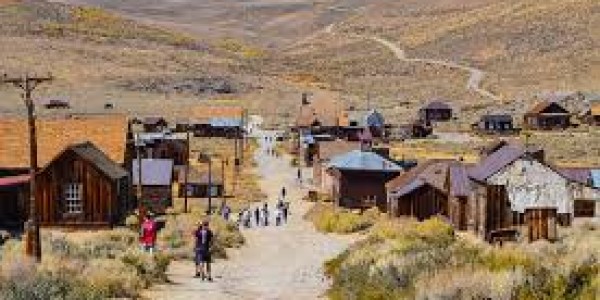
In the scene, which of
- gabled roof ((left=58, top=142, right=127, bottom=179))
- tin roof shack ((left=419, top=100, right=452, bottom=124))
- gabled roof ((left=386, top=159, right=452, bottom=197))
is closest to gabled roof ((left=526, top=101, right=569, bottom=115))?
tin roof shack ((left=419, top=100, right=452, bottom=124))

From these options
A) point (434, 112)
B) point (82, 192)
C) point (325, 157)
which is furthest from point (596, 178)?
point (434, 112)

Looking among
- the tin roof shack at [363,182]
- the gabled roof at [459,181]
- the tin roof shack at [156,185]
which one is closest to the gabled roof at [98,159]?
the tin roof shack at [156,185]

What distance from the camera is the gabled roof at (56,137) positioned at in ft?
133

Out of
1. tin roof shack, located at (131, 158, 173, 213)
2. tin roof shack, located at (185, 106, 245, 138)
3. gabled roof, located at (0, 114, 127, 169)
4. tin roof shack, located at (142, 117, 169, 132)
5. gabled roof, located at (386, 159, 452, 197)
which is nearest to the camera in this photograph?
gabled roof, located at (0, 114, 127, 169)

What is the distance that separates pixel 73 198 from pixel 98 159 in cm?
Answer: 181

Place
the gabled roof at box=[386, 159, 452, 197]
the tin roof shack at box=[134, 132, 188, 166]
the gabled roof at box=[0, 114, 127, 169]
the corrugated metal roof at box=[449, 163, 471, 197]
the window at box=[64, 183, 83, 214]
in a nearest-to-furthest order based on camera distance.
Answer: the window at box=[64, 183, 83, 214]
the corrugated metal roof at box=[449, 163, 471, 197]
the gabled roof at box=[0, 114, 127, 169]
the gabled roof at box=[386, 159, 452, 197]
the tin roof shack at box=[134, 132, 188, 166]

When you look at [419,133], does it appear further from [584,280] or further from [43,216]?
[584,280]

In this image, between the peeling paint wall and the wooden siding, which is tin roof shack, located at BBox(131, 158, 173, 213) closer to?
the wooden siding

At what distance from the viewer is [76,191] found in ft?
121

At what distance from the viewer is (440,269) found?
16156 millimetres

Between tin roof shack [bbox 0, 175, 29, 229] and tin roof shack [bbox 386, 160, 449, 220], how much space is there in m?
14.3

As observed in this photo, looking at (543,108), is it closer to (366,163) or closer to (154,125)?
(154,125)

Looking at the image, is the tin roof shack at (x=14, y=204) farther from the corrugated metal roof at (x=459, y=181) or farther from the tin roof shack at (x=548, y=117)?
the tin roof shack at (x=548, y=117)

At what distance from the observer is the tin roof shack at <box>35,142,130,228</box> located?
36.4 metres
